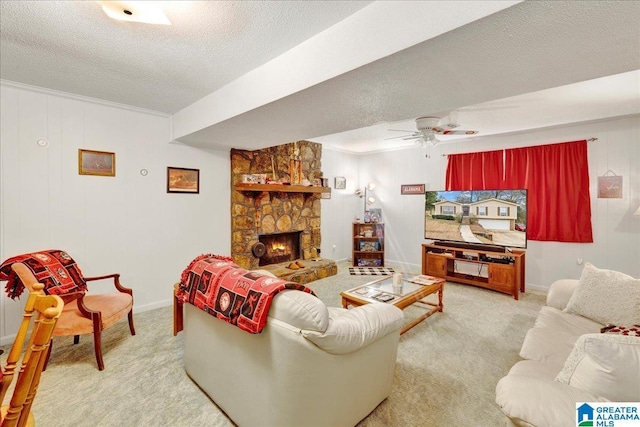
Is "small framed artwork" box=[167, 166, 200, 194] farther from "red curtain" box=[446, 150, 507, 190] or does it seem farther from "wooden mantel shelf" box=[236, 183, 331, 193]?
"red curtain" box=[446, 150, 507, 190]

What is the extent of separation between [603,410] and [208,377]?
6.64 feet

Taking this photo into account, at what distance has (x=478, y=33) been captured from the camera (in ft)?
4.24

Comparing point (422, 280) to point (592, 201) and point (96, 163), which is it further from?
point (96, 163)

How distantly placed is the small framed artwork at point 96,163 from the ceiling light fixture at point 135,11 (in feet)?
6.59

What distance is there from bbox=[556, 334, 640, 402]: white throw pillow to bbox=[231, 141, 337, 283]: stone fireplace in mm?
3497

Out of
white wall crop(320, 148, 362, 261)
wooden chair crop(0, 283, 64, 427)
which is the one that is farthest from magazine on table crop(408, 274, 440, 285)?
wooden chair crop(0, 283, 64, 427)

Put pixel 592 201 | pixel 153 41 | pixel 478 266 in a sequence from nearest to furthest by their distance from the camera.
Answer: pixel 153 41
pixel 592 201
pixel 478 266

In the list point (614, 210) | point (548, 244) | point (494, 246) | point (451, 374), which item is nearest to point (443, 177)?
point (494, 246)

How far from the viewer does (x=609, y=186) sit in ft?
12.4

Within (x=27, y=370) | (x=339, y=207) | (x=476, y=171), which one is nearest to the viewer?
(x=27, y=370)

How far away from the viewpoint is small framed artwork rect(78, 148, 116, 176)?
9.83 ft

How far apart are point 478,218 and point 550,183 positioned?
112cm

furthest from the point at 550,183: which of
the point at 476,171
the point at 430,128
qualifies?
the point at 430,128

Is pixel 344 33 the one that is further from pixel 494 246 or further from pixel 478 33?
pixel 494 246
